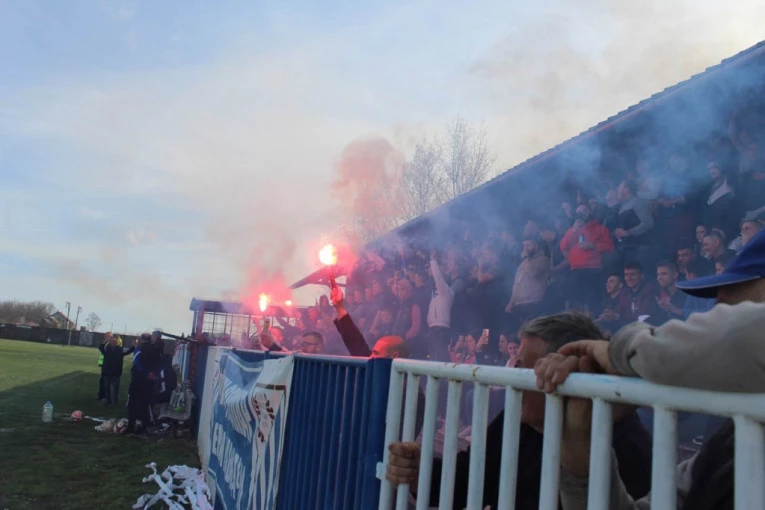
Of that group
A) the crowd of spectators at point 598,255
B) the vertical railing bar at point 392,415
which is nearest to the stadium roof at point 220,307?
the crowd of spectators at point 598,255

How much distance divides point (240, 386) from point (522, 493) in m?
3.89

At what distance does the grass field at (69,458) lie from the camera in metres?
6.59

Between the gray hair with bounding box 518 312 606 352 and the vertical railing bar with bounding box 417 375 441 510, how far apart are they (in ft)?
1.33

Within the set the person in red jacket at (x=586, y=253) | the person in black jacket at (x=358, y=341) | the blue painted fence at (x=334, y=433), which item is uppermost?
the person in red jacket at (x=586, y=253)

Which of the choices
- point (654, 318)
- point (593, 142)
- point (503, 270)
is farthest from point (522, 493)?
point (503, 270)

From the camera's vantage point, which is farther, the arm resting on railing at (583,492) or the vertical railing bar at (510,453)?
the vertical railing bar at (510,453)

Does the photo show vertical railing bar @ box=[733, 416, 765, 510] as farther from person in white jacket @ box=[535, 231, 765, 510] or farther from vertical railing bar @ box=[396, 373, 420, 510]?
vertical railing bar @ box=[396, 373, 420, 510]

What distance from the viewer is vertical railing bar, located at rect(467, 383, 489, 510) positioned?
173cm

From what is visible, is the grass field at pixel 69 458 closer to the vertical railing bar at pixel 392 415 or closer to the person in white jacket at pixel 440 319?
the person in white jacket at pixel 440 319

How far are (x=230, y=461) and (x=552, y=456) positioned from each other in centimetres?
435

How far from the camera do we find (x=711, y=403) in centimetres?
104

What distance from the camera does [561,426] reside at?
4.60ft

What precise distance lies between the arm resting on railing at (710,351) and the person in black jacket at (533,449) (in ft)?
1.49

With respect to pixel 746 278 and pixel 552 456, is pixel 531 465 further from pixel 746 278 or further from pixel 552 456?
pixel 746 278
